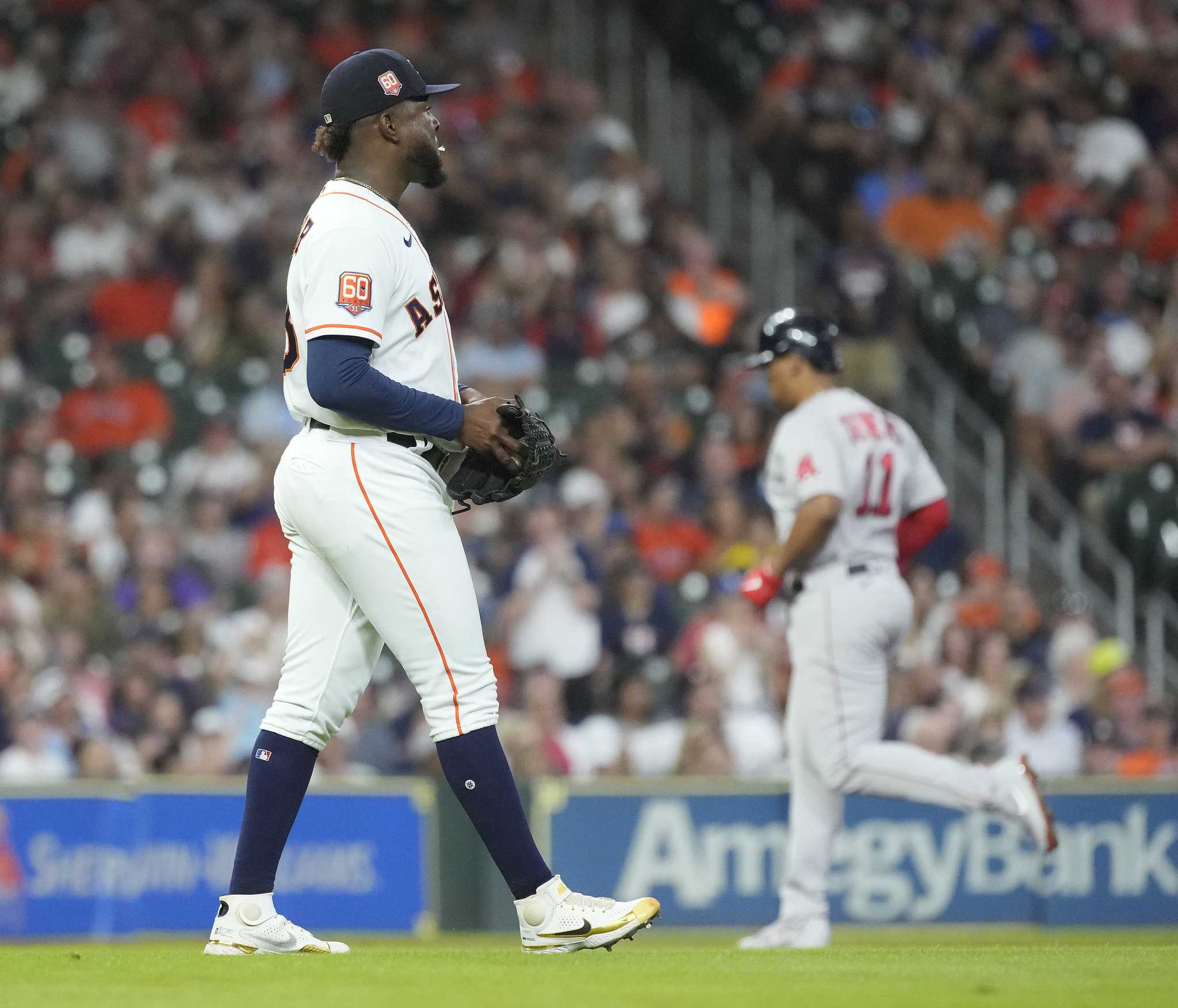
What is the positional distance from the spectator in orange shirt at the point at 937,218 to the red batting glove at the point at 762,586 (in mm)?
7995

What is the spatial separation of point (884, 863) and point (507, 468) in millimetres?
4950

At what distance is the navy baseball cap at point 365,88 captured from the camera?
16.7ft

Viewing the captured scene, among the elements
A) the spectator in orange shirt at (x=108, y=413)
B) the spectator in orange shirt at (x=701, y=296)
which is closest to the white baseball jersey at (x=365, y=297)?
the spectator in orange shirt at (x=108, y=413)

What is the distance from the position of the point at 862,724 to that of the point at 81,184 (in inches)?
334

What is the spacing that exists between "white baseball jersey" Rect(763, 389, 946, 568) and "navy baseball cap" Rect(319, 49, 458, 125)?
210 cm

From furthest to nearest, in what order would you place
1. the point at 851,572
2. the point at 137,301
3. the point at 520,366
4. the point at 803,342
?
1. the point at 137,301
2. the point at 520,366
3. the point at 803,342
4. the point at 851,572

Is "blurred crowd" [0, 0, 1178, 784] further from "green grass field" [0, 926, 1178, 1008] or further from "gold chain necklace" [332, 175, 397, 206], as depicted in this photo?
"gold chain necklace" [332, 175, 397, 206]

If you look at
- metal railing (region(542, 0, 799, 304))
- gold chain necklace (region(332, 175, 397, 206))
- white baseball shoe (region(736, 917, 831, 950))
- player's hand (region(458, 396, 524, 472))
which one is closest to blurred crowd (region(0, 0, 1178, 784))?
metal railing (region(542, 0, 799, 304))

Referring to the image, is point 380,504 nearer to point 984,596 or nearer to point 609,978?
point 609,978

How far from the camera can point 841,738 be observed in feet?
21.1

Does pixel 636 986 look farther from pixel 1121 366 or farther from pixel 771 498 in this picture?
pixel 1121 366

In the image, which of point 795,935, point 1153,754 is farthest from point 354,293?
point 1153,754

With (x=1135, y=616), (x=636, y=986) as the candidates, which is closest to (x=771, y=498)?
(x=636, y=986)

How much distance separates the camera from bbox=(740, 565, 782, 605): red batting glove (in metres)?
6.56
